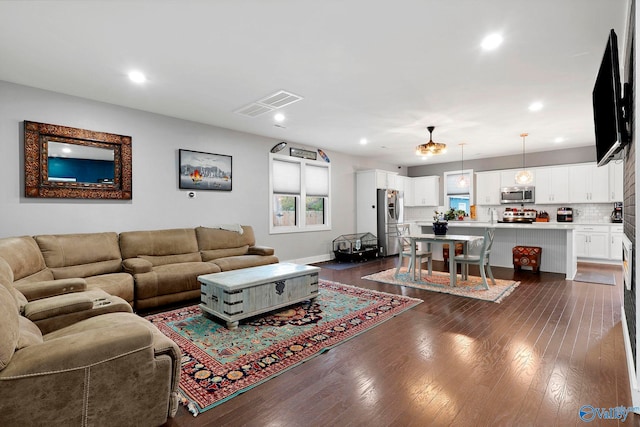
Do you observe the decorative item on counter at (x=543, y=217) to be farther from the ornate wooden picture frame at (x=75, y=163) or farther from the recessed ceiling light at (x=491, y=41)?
the ornate wooden picture frame at (x=75, y=163)

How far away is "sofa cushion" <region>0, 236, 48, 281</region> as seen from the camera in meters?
2.97

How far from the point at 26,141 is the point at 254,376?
3887mm

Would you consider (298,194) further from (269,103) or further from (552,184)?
(552,184)

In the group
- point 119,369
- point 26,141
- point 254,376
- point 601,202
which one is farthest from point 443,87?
point 601,202

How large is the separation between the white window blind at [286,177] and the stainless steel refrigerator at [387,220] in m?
2.40

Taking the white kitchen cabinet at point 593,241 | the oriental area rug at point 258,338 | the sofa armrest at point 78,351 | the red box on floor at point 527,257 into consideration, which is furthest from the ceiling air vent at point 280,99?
the white kitchen cabinet at point 593,241

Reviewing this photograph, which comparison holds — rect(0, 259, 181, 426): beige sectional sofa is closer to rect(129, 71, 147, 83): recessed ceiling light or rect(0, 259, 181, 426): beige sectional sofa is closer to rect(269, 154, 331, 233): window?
rect(129, 71, 147, 83): recessed ceiling light

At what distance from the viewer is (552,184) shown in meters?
7.61

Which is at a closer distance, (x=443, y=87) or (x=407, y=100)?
(x=443, y=87)

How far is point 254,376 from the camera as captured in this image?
228 cm

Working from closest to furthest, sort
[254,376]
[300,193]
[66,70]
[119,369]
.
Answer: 1. [119,369]
2. [254,376]
3. [66,70]
4. [300,193]

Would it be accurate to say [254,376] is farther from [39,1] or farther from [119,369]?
[39,1]

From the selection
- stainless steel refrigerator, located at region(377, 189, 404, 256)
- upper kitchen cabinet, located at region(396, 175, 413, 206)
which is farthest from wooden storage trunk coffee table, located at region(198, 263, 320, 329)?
upper kitchen cabinet, located at region(396, 175, 413, 206)

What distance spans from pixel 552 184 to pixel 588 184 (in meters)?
0.67
